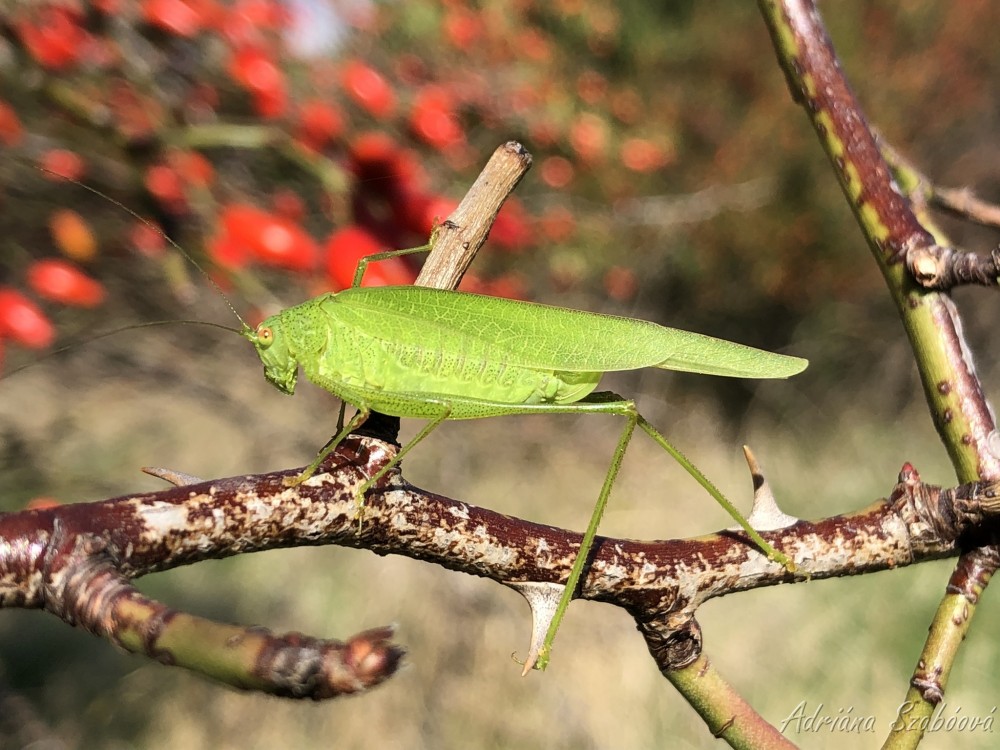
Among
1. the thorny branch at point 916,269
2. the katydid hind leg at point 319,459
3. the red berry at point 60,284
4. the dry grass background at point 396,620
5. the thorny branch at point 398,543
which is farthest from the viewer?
the dry grass background at point 396,620

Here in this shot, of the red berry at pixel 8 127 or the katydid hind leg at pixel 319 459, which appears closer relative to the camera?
the katydid hind leg at pixel 319 459

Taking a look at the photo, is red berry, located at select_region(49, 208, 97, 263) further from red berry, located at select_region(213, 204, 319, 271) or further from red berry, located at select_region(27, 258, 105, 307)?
red berry, located at select_region(213, 204, 319, 271)

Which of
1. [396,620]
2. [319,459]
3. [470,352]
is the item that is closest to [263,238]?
[470,352]

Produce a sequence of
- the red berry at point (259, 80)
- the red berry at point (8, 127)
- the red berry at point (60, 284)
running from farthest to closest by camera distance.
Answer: the red berry at point (259, 80) → the red berry at point (60, 284) → the red berry at point (8, 127)

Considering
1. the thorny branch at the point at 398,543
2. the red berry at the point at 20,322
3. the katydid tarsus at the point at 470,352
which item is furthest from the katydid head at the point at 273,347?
the red berry at the point at 20,322

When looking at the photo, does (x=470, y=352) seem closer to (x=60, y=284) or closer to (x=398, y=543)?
(x=398, y=543)

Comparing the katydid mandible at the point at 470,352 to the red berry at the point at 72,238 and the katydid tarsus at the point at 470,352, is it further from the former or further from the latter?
the red berry at the point at 72,238

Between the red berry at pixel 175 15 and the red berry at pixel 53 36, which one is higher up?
the red berry at pixel 175 15

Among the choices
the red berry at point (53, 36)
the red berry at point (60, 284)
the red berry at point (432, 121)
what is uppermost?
the red berry at point (432, 121)
